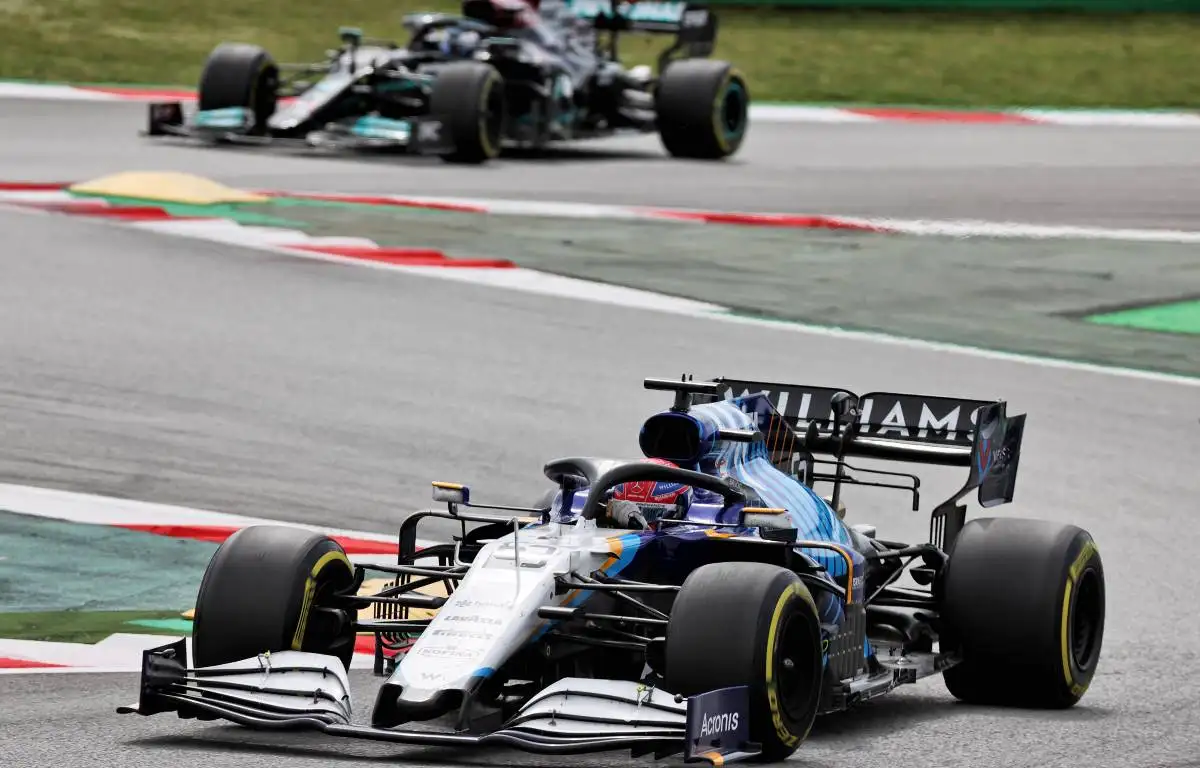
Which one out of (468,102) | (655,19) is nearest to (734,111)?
(655,19)

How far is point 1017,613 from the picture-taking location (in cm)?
846

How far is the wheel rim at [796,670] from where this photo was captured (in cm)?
733

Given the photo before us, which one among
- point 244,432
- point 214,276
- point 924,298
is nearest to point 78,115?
point 214,276

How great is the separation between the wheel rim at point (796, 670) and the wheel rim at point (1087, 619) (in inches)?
64.0

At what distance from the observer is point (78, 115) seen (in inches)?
1076

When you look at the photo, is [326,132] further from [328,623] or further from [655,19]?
[328,623]

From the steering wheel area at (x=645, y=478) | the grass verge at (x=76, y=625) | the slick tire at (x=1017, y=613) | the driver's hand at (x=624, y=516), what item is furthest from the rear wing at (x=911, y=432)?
the grass verge at (x=76, y=625)

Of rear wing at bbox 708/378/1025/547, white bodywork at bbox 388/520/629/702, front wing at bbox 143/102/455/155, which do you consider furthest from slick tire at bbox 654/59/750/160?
white bodywork at bbox 388/520/629/702

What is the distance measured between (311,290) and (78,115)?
11.4 metres

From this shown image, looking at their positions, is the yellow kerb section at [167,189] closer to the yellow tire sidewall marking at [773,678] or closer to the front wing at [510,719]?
the front wing at [510,719]

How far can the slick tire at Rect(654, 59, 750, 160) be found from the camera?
25.5 m

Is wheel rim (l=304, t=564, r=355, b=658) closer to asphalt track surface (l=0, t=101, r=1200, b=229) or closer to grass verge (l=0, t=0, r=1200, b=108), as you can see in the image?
asphalt track surface (l=0, t=101, r=1200, b=229)

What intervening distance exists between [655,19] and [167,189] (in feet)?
24.2

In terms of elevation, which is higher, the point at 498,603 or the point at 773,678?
the point at 498,603
